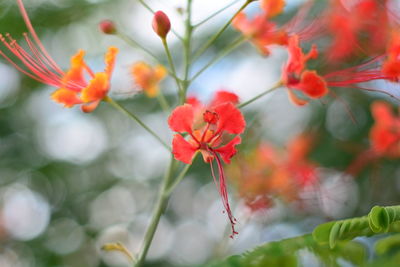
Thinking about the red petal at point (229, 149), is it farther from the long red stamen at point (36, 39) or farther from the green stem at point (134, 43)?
the long red stamen at point (36, 39)

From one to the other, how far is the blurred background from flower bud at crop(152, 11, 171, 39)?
158 centimetres

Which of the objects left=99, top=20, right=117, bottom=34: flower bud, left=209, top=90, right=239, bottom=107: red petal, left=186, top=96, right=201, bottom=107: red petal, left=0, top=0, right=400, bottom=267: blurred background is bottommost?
left=0, top=0, right=400, bottom=267: blurred background

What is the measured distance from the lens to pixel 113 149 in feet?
13.9

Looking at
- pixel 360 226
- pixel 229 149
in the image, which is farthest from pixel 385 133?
pixel 360 226

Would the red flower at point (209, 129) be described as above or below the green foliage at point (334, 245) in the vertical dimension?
above

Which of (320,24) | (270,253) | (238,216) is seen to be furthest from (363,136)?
(270,253)

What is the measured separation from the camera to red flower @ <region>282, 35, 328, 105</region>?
68.3 inches

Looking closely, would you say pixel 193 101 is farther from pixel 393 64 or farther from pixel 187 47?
pixel 393 64

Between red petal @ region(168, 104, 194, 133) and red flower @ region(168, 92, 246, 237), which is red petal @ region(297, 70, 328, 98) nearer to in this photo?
red flower @ region(168, 92, 246, 237)

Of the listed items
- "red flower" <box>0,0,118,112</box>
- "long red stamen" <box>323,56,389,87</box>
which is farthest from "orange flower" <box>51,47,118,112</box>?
"long red stamen" <box>323,56,389,87</box>

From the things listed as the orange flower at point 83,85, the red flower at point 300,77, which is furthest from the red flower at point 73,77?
the red flower at point 300,77

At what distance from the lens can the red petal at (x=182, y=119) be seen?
150 cm

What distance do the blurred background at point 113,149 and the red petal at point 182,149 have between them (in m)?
1.71

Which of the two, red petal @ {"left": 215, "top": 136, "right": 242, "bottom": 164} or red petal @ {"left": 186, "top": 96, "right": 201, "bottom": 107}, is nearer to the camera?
red petal @ {"left": 215, "top": 136, "right": 242, "bottom": 164}
